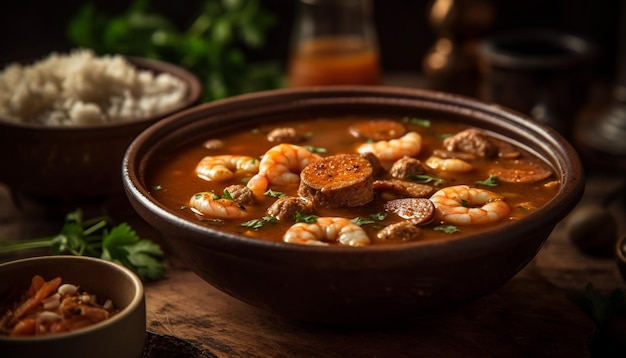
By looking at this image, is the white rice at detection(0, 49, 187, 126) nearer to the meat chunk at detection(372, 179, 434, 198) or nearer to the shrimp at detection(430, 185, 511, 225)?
the meat chunk at detection(372, 179, 434, 198)

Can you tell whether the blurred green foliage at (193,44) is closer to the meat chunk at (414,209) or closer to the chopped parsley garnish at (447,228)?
the meat chunk at (414,209)

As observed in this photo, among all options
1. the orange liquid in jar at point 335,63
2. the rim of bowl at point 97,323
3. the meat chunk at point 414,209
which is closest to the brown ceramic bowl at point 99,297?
the rim of bowl at point 97,323

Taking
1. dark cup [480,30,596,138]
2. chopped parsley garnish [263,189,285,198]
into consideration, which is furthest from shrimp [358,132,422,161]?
dark cup [480,30,596,138]

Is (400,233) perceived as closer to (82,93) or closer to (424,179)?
(424,179)

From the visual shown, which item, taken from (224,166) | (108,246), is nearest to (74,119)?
(108,246)

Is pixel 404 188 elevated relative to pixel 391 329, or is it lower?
elevated

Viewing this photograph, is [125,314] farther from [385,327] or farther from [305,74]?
[305,74]
